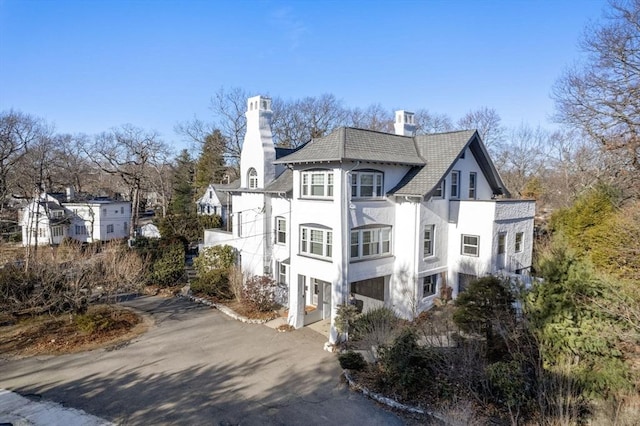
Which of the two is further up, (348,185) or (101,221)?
(348,185)

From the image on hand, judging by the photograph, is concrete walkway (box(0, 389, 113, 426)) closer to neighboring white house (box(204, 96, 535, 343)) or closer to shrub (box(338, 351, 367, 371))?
shrub (box(338, 351, 367, 371))

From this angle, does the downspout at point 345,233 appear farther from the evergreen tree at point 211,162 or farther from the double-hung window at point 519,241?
the evergreen tree at point 211,162

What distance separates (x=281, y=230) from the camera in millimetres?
21984

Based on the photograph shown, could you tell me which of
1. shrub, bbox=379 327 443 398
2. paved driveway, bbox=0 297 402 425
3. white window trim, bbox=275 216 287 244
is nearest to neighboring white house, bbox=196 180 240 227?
white window trim, bbox=275 216 287 244

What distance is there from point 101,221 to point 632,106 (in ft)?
163

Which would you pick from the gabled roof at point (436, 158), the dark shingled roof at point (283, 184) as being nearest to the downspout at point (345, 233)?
the gabled roof at point (436, 158)

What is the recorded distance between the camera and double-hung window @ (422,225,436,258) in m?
19.2

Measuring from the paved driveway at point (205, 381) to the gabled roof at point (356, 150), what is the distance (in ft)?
27.8

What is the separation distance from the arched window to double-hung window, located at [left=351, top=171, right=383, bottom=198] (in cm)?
801

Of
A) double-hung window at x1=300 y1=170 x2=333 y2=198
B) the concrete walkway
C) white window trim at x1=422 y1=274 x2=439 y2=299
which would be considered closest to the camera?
the concrete walkway

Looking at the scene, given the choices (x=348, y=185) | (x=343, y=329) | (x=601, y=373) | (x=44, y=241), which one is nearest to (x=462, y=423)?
(x=601, y=373)

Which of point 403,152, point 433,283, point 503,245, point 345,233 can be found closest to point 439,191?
point 403,152

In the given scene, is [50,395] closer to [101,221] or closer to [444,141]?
[444,141]

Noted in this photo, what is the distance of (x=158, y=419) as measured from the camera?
10.7m
